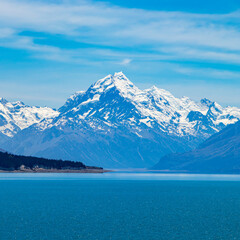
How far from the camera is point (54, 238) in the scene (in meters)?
82.3

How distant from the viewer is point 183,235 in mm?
86312

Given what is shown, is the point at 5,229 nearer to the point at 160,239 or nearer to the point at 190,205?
the point at 160,239

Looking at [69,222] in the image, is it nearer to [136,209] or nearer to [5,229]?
[5,229]

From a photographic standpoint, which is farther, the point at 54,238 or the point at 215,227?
the point at 215,227

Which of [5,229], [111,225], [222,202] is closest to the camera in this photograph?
[5,229]

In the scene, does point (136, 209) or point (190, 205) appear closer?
point (136, 209)

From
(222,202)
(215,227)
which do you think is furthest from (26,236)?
(222,202)

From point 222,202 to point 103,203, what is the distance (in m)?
33.3

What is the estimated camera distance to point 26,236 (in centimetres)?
8369

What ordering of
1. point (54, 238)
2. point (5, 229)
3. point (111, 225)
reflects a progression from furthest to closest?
point (111, 225) < point (5, 229) < point (54, 238)

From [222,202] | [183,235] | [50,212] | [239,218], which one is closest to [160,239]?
[183,235]

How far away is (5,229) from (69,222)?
1352cm

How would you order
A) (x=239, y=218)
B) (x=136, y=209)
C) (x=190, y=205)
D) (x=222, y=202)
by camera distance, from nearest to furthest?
(x=239, y=218) < (x=136, y=209) < (x=190, y=205) < (x=222, y=202)

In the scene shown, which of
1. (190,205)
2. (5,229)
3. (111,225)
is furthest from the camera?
(190,205)
